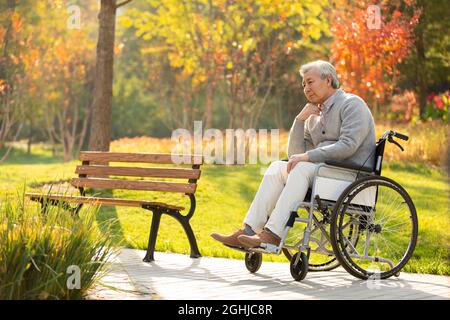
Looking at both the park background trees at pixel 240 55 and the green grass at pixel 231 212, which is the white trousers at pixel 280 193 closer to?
the green grass at pixel 231 212

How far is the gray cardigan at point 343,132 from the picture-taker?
5285 mm

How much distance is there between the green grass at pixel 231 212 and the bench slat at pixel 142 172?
581 mm

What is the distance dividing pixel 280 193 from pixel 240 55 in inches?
536

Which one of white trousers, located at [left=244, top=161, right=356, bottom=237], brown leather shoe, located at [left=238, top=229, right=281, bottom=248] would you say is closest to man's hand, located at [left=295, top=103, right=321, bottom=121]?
white trousers, located at [left=244, top=161, right=356, bottom=237]

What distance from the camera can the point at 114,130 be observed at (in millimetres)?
31234

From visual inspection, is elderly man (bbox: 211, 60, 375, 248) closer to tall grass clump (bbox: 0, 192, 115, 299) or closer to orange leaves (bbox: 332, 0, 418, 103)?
tall grass clump (bbox: 0, 192, 115, 299)

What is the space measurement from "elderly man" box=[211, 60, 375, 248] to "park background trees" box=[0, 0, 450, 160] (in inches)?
210

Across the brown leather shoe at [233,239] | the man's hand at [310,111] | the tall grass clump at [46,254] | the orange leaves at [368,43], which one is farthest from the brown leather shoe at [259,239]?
the orange leaves at [368,43]

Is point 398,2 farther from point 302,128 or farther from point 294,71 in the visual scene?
point 302,128

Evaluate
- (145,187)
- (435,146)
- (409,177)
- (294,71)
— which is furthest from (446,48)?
(145,187)

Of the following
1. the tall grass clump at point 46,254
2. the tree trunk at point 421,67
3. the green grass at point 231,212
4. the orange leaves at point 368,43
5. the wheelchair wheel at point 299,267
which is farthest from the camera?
the tree trunk at point 421,67

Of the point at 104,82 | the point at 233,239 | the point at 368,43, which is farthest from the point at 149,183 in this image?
the point at 368,43

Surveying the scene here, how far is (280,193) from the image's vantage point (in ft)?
17.8

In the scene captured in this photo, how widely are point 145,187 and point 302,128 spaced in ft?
5.64
